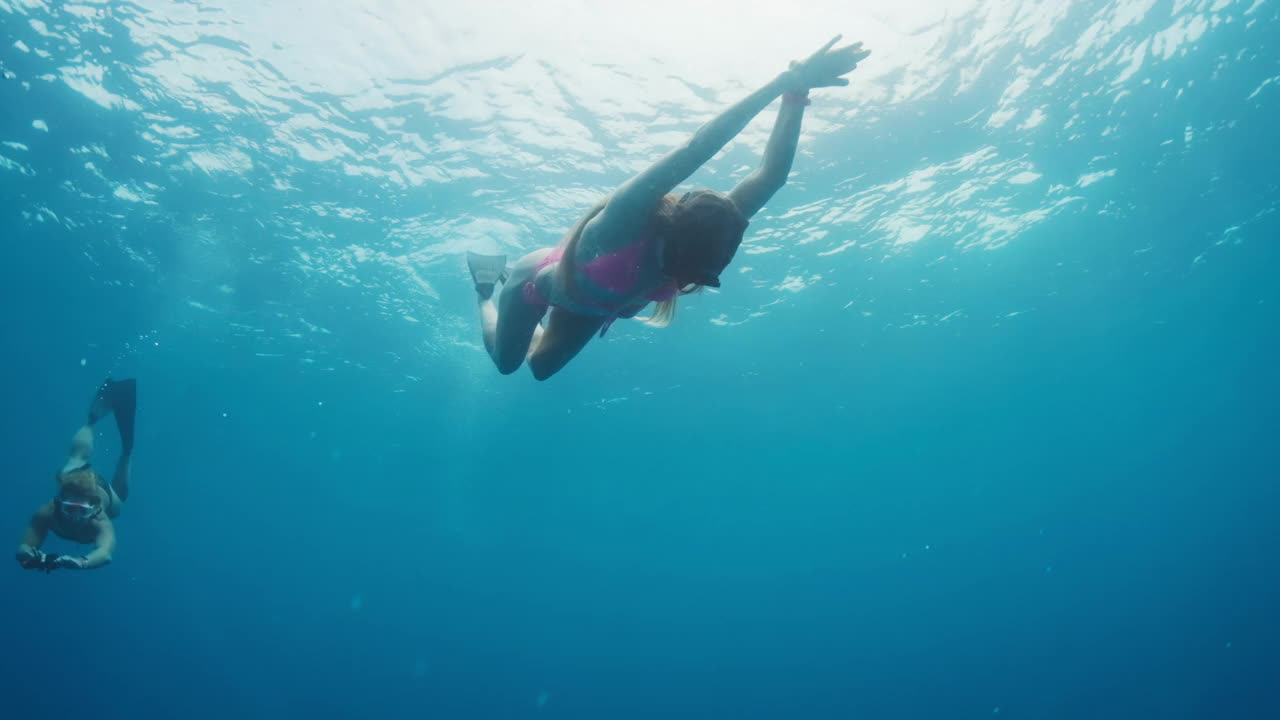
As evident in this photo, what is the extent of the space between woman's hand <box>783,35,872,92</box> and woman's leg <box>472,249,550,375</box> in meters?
1.77

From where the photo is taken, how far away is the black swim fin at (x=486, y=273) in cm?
483

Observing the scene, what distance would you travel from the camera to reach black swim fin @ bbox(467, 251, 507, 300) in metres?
4.83

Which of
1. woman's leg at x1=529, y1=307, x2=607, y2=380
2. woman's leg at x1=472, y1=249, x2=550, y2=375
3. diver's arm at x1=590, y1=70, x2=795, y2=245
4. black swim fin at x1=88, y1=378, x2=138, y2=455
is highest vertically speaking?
black swim fin at x1=88, y1=378, x2=138, y2=455

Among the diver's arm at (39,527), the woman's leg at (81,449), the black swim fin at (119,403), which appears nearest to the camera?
the diver's arm at (39,527)

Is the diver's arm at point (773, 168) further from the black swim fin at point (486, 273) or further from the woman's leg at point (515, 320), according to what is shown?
the black swim fin at point (486, 273)

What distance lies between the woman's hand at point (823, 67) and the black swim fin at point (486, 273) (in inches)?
110

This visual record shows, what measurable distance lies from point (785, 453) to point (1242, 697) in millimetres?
41299

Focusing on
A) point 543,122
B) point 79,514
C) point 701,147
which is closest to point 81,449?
point 79,514

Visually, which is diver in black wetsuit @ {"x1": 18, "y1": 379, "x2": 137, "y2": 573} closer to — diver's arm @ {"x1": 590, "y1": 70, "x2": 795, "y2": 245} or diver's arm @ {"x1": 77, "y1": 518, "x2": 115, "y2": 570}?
Answer: diver's arm @ {"x1": 77, "y1": 518, "x2": 115, "y2": 570}

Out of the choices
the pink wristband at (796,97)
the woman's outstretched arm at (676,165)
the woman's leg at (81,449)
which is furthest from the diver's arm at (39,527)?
the pink wristband at (796,97)

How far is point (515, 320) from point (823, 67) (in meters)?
2.33

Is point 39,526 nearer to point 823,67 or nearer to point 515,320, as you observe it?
point 515,320

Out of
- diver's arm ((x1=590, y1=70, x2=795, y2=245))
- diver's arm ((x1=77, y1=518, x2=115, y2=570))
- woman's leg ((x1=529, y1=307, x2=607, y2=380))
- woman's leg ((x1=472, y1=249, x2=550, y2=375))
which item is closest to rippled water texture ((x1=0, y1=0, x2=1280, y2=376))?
woman's leg ((x1=472, y1=249, x2=550, y2=375))

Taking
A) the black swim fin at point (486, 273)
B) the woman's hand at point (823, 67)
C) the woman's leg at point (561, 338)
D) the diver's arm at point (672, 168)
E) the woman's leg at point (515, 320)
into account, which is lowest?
the diver's arm at point (672, 168)
